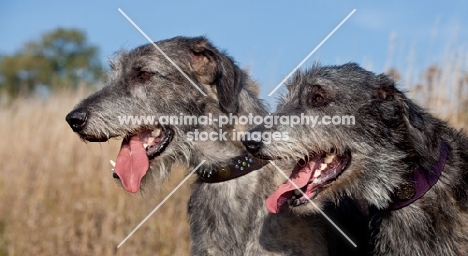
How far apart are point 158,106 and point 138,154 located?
390 millimetres

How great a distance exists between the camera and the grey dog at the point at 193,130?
193 inches

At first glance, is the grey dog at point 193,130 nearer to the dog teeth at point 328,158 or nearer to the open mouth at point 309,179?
the open mouth at point 309,179

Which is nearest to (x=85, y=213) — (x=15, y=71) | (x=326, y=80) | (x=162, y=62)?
(x=162, y=62)

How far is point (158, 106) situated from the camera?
5.16 metres

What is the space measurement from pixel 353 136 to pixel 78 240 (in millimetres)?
5065

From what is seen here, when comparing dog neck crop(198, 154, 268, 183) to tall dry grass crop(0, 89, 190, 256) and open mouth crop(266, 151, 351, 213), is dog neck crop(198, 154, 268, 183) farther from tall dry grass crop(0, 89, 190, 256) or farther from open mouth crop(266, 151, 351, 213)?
tall dry grass crop(0, 89, 190, 256)

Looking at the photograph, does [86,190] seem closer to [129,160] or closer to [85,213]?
[85,213]

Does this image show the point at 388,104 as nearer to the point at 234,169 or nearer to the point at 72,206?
the point at 234,169

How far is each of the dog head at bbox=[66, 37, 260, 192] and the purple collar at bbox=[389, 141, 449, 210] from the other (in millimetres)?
1395

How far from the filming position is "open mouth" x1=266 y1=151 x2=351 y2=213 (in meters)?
4.38

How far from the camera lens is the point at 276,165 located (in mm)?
4867

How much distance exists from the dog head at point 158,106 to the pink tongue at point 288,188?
84cm

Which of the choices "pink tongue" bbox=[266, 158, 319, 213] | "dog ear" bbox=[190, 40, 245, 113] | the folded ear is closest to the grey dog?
"dog ear" bbox=[190, 40, 245, 113]

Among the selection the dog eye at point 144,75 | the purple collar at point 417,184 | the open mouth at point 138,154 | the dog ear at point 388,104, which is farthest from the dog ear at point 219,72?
the purple collar at point 417,184
